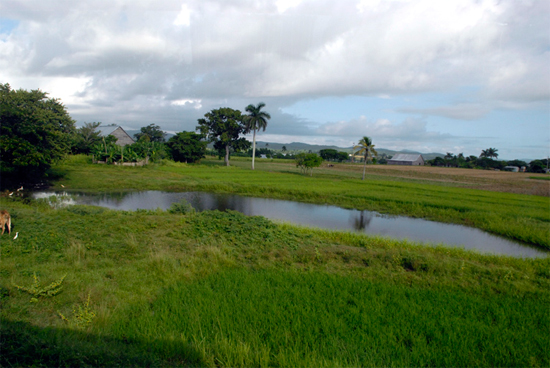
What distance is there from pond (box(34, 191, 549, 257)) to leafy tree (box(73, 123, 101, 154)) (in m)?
23.3

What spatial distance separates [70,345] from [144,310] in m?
1.53

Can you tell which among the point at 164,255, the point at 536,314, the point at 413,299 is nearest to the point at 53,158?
the point at 164,255

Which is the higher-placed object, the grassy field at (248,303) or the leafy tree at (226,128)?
the leafy tree at (226,128)

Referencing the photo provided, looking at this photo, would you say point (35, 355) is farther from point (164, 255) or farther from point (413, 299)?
point (413, 299)

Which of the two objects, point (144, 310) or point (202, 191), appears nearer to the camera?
point (144, 310)

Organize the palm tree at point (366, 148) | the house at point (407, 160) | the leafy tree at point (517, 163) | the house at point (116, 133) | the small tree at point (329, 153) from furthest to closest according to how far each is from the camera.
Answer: the small tree at point (329, 153), the house at point (407, 160), the leafy tree at point (517, 163), the house at point (116, 133), the palm tree at point (366, 148)

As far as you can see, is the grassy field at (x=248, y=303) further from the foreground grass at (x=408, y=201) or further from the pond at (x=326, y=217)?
the foreground grass at (x=408, y=201)

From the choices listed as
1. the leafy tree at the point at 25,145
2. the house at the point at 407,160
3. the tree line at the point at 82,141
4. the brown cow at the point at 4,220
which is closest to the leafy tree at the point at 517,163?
the tree line at the point at 82,141

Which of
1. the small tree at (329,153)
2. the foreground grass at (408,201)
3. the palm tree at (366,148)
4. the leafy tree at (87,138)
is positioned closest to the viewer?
the foreground grass at (408,201)

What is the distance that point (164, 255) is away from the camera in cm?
702

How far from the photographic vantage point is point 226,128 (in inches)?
1932

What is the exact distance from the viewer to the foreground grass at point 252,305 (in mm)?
3705

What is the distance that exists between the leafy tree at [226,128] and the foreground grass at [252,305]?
40.9 meters

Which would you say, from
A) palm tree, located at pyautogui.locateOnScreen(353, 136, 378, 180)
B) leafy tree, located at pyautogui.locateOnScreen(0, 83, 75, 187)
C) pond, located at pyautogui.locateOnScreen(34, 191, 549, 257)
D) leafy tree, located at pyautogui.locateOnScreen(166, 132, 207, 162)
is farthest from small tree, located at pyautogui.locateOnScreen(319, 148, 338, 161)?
leafy tree, located at pyautogui.locateOnScreen(0, 83, 75, 187)
